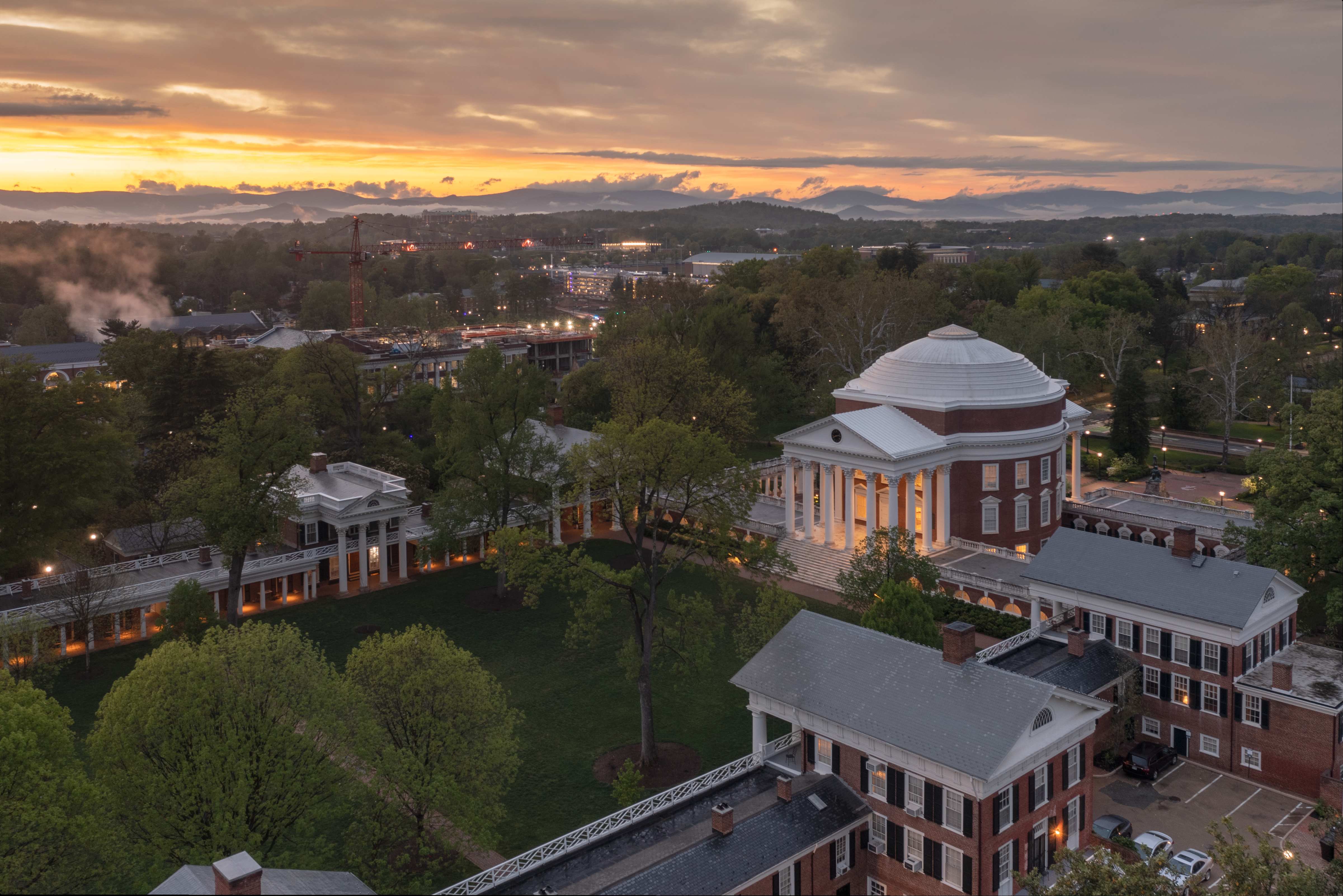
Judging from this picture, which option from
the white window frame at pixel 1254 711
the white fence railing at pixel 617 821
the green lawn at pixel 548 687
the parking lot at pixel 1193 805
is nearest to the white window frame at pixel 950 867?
the white fence railing at pixel 617 821

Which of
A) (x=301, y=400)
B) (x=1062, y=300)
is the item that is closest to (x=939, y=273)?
(x=1062, y=300)

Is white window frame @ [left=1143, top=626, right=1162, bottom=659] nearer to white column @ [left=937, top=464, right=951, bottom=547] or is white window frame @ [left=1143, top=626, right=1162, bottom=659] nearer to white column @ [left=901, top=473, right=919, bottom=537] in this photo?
white column @ [left=901, top=473, right=919, bottom=537]

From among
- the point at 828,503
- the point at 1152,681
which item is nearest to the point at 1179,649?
the point at 1152,681

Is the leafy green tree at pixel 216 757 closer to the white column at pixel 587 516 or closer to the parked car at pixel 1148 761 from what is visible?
the white column at pixel 587 516

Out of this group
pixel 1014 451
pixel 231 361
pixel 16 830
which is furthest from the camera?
pixel 231 361

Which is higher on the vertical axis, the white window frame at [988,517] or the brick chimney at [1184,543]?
the brick chimney at [1184,543]

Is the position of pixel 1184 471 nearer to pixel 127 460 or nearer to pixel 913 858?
pixel 913 858
